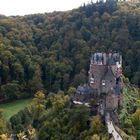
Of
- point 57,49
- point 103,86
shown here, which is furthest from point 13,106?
point 103,86

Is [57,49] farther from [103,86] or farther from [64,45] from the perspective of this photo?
[103,86]

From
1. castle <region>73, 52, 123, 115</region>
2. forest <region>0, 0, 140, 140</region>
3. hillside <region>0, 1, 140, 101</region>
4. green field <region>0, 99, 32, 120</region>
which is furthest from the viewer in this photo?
hillside <region>0, 1, 140, 101</region>

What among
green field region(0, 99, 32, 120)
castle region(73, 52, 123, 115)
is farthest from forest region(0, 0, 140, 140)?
castle region(73, 52, 123, 115)

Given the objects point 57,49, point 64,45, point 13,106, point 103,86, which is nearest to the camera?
point 103,86

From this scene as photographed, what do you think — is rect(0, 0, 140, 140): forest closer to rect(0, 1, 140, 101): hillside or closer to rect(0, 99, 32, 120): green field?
rect(0, 1, 140, 101): hillside

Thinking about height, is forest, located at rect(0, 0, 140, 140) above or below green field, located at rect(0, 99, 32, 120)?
above

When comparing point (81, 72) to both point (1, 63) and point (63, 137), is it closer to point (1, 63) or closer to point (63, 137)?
point (1, 63)

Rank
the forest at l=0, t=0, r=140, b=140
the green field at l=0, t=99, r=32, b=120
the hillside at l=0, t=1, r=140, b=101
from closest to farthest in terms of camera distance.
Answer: the green field at l=0, t=99, r=32, b=120, the forest at l=0, t=0, r=140, b=140, the hillside at l=0, t=1, r=140, b=101
